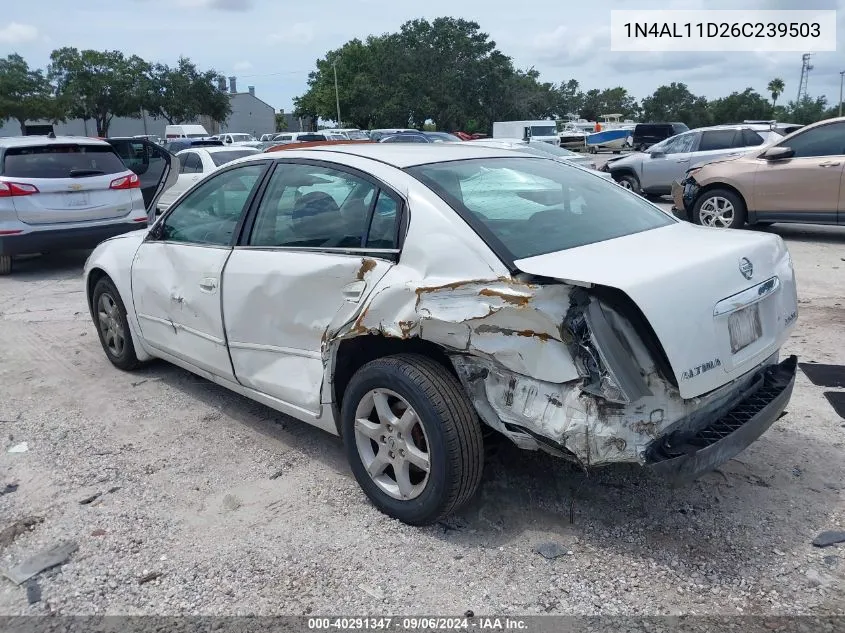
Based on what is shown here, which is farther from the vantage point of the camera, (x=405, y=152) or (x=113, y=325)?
(x=113, y=325)

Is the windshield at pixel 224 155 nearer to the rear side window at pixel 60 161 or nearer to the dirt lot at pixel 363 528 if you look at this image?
the rear side window at pixel 60 161

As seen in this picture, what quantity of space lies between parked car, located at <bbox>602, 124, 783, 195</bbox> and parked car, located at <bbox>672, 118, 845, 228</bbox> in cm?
386

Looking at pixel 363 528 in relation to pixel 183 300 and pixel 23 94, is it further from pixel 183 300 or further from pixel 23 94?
pixel 23 94

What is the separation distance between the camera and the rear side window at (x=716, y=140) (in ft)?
47.1

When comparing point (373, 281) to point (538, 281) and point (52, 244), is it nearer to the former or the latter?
point (538, 281)

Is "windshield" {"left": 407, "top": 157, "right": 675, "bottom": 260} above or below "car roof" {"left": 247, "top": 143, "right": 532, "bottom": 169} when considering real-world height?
below

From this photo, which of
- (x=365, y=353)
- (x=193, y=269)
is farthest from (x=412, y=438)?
(x=193, y=269)

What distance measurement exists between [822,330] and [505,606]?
4.53 meters

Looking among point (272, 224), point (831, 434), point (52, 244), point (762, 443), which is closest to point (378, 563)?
point (272, 224)

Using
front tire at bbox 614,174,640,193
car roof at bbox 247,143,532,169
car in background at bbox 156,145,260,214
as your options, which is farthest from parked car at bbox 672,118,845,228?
car in background at bbox 156,145,260,214

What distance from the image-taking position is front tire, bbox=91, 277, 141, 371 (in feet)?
17.0

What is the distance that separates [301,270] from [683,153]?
13.4 meters

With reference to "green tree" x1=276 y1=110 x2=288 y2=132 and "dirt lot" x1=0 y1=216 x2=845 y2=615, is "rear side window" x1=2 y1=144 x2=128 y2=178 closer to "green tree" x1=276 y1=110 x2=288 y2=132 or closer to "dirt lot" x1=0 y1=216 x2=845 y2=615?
"dirt lot" x1=0 y1=216 x2=845 y2=615

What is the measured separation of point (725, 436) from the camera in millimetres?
2867
